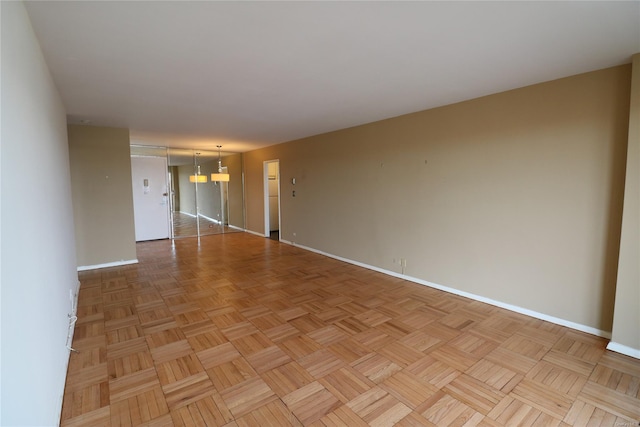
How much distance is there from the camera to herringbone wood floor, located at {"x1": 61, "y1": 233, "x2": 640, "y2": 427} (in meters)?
1.92

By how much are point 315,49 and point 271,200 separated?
667 cm

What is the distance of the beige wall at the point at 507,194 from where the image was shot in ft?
9.12

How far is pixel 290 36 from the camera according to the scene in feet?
6.82

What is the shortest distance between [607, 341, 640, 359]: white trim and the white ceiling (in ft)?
7.92

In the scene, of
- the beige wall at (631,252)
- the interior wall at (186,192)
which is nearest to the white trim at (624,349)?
the beige wall at (631,252)

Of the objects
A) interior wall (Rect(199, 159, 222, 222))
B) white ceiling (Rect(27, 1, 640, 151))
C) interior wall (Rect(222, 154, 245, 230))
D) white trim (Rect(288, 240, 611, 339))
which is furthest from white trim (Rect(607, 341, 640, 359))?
interior wall (Rect(199, 159, 222, 222))

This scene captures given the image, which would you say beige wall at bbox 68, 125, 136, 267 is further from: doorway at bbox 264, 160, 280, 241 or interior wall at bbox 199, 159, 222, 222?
interior wall at bbox 199, 159, 222, 222

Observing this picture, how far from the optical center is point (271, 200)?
344 inches

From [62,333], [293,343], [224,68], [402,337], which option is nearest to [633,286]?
[402,337]

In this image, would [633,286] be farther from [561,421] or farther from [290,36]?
[290,36]

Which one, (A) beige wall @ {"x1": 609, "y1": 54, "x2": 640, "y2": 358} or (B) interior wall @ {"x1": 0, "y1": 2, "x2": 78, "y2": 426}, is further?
(A) beige wall @ {"x1": 609, "y1": 54, "x2": 640, "y2": 358}

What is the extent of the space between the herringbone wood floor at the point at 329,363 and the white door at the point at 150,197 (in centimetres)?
364

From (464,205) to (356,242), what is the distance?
2.04m

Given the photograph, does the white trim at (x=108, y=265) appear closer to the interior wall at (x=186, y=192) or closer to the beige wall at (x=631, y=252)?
the interior wall at (x=186, y=192)
